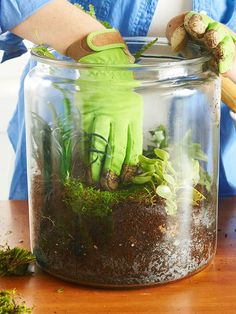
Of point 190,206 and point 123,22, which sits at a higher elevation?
point 123,22

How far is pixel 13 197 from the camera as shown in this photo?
1431 mm

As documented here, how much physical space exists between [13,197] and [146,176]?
0.53 metres

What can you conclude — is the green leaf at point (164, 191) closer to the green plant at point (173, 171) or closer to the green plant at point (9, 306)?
the green plant at point (173, 171)

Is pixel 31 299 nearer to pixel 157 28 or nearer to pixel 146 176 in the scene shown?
pixel 146 176

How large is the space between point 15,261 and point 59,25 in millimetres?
310

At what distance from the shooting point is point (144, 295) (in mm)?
970

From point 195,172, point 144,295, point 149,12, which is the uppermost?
point 149,12

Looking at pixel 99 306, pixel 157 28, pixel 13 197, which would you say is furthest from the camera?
pixel 13 197

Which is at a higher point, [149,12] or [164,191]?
[149,12]

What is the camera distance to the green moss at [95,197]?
0.95m

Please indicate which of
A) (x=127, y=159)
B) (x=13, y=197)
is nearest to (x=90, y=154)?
(x=127, y=159)

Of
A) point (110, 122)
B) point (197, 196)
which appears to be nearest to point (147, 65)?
point (110, 122)

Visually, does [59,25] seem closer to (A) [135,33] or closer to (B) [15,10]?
(B) [15,10]

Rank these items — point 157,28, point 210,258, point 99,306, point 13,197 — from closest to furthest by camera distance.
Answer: point 99,306 → point 210,258 → point 157,28 → point 13,197
